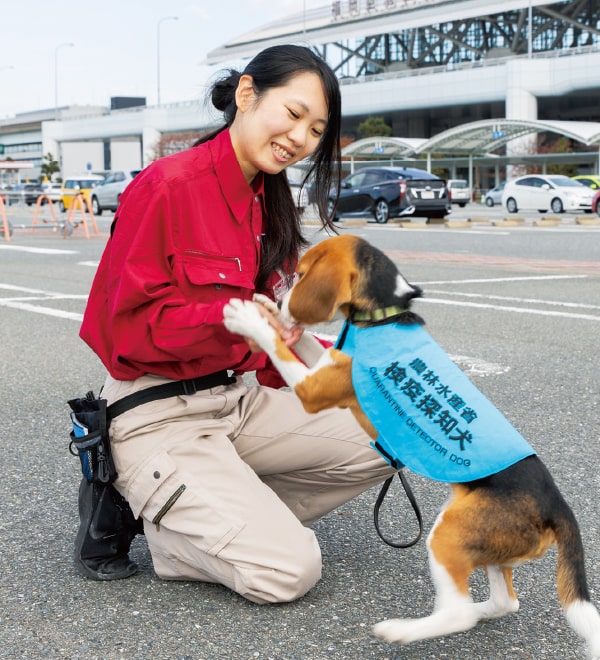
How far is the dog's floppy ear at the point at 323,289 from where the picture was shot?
2.96 meters

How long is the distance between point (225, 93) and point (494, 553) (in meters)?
1.98

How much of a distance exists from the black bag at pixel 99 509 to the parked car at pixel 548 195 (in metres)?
32.1

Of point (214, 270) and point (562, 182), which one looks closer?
point (214, 270)

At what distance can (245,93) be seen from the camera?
→ 3449mm

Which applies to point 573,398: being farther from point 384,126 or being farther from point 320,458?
point 384,126

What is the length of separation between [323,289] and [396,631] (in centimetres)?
100

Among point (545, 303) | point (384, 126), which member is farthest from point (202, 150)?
point (384, 126)

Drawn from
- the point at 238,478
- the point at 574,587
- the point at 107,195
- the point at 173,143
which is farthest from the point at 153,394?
the point at 173,143

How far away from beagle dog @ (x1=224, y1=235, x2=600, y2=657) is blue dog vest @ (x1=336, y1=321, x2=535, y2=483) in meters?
0.03

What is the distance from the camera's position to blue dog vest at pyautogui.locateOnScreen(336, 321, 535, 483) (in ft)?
9.05

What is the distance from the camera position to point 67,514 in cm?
405

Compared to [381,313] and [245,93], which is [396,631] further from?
[245,93]

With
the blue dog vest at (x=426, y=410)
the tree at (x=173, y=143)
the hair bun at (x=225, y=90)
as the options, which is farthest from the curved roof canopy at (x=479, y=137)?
the blue dog vest at (x=426, y=410)

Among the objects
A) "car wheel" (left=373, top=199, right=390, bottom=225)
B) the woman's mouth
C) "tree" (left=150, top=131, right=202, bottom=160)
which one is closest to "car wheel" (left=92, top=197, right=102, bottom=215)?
"car wheel" (left=373, top=199, right=390, bottom=225)
